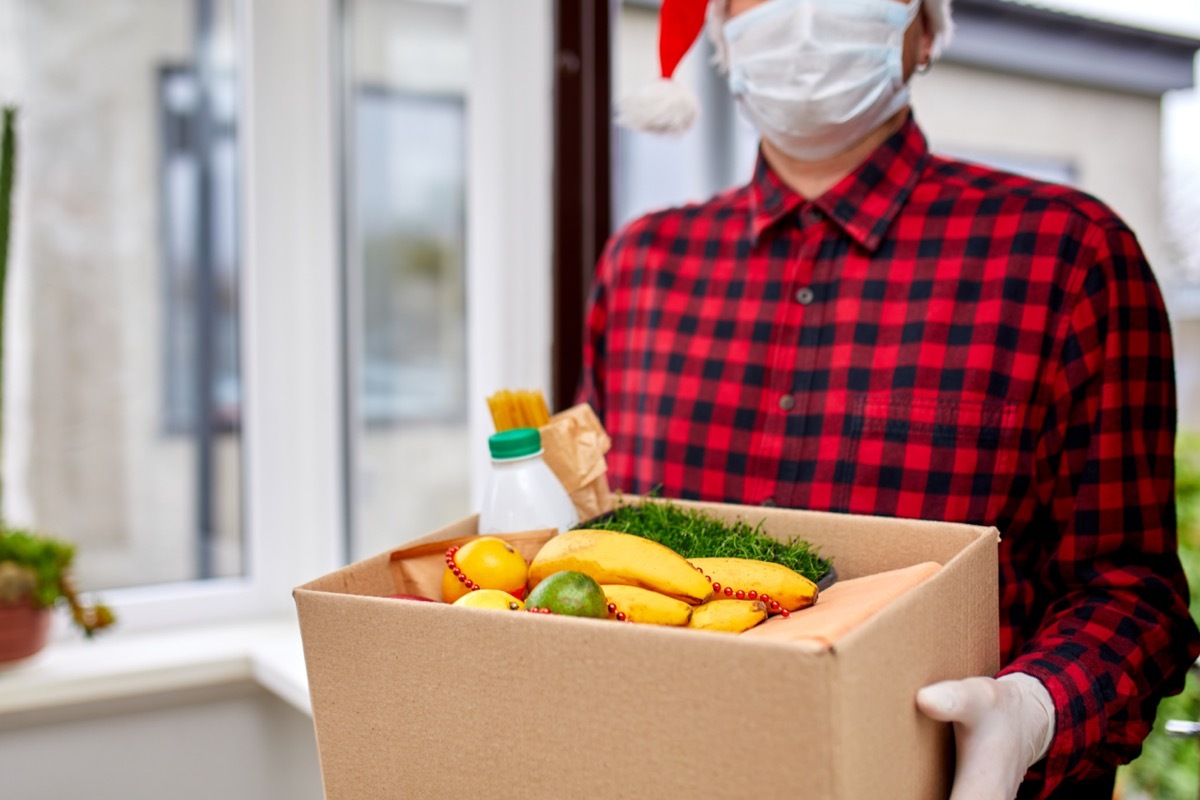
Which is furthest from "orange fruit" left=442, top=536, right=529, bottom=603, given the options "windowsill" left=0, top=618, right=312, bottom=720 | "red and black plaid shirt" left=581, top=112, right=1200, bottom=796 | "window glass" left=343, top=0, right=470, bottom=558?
"window glass" left=343, top=0, right=470, bottom=558

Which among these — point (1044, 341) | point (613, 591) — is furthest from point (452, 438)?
point (613, 591)

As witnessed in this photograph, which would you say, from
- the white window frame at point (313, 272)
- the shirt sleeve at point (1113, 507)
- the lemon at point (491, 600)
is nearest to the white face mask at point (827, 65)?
the shirt sleeve at point (1113, 507)

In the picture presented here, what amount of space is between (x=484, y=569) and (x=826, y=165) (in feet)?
2.15

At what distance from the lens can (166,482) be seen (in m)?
1.87

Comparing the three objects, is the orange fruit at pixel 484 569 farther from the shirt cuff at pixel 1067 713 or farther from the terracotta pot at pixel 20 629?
the terracotta pot at pixel 20 629

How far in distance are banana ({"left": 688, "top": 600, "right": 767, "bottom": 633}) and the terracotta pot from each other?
130 centimetres

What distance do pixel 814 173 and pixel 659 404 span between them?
0.99 ft

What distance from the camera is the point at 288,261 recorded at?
1894 millimetres

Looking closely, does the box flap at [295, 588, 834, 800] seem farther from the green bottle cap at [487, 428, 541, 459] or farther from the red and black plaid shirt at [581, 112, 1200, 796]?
the red and black plaid shirt at [581, 112, 1200, 796]

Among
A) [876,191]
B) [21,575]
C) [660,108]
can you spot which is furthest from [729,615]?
[21,575]

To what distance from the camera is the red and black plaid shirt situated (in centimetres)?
89

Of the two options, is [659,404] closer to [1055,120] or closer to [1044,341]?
[1044,341]

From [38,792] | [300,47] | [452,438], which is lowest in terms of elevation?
[38,792]

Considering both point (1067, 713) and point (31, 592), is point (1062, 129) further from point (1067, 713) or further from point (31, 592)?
point (31, 592)
